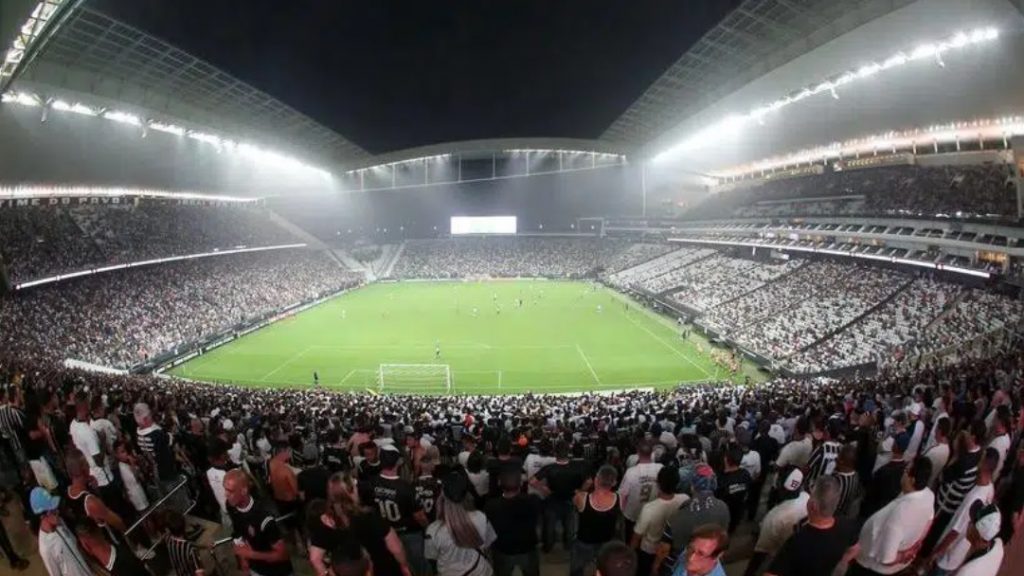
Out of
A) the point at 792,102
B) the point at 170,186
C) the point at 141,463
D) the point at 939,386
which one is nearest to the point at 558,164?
the point at 792,102

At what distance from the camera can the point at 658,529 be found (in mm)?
5125

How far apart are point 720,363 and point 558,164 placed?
167 feet

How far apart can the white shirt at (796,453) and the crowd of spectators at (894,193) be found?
98.2 ft

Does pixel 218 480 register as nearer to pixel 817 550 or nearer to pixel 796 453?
pixel 817 550

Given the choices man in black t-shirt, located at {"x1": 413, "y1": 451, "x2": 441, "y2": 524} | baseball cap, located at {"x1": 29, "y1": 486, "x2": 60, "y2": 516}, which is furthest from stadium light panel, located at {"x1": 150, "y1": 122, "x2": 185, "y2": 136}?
man in black t-shirt, located at {"x1": 413, "y1": 451, "x2": 441, "y2": 524}

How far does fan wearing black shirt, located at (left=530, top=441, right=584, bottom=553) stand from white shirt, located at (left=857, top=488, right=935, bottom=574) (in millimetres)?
2885

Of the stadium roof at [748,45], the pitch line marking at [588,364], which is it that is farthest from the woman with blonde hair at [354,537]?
the stadium roof at [748,45]

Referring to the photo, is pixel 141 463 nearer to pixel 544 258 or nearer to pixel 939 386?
pixel 939 386

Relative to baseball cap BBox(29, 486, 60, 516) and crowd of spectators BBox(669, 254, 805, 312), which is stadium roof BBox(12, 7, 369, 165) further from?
crowd of spectators BBox(669, 254, 805, 312)

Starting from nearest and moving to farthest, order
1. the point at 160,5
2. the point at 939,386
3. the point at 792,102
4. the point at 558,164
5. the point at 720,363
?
the point at 939,386
the point at 160,5
the point at 720,363
the point at 792,102
the point at 558,164

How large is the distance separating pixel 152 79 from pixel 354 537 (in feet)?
132

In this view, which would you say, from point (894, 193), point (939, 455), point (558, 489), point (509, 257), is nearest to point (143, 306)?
point (558, 489)

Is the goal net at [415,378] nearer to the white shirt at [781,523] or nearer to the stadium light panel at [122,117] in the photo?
the stadium light panel at [122,117]

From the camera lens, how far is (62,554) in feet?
15.3
